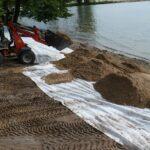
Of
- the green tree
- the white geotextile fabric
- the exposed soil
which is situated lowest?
the white geotextile fabric

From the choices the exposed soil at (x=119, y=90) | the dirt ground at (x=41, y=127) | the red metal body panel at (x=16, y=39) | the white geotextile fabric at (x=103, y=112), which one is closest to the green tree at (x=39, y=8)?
the red metal body panel at (x=16, y=39)

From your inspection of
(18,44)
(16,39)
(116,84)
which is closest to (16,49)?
(18,44)

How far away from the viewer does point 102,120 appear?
9.27m

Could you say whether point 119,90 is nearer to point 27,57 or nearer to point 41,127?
point 41,127

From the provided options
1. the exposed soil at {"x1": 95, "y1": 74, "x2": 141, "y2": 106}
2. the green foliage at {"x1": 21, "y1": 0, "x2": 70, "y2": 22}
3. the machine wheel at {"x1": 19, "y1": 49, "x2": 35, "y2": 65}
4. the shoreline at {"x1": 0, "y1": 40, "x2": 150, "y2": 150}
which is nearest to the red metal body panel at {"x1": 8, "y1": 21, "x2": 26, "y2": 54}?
the machine wheel at {"x1": 19, "y1": 49, "x2": 35, "y2": 65}

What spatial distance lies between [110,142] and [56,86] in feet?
14.5

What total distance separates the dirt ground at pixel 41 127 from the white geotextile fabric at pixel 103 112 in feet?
0.74

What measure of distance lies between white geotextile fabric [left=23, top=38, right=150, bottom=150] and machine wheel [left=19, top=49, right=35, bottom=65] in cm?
228

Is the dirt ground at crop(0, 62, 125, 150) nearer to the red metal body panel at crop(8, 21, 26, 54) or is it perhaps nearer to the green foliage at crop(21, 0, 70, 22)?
the red metal body panel at crop(8, 21, 26, 54)

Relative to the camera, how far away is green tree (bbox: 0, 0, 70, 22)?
24.8 meters

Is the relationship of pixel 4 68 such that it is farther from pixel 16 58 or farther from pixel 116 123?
pixel 116 123

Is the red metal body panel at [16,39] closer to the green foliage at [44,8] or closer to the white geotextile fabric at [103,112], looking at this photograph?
the white geotextile fabric at [103,112]

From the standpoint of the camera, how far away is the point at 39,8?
2516 cm

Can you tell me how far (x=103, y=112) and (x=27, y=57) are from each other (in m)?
6.47
